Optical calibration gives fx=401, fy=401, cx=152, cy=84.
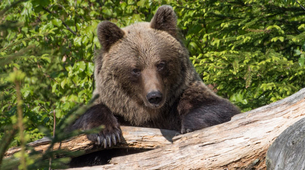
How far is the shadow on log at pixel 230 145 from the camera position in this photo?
3393mm

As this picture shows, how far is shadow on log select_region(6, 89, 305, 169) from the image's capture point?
11.1ft

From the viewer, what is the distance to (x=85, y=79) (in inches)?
295

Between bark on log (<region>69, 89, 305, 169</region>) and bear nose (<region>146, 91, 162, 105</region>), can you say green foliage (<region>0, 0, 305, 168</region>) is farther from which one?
bark on log (<region>69, 89, 305, 169</region>)

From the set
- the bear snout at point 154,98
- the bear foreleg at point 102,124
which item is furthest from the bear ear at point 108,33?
the bear snout at point 154,98

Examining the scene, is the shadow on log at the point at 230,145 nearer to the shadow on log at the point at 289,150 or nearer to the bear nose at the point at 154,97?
the shadow on log at the point at 289,150

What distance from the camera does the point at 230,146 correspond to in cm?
341

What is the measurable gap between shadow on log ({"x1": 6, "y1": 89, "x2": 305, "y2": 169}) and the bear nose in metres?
0.57

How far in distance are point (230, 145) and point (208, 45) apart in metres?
4.30

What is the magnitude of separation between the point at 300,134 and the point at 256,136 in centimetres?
49

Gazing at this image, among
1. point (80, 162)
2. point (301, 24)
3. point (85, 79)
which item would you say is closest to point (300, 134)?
point (80, 162)

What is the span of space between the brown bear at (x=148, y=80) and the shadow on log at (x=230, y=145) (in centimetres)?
61

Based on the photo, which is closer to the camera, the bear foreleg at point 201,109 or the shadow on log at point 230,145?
the shadow on log at point 230,145

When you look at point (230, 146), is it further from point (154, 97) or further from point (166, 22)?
point (166, 22)

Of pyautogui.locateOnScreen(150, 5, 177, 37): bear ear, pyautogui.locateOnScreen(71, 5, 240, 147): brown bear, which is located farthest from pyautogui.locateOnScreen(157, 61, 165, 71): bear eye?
pyautogui.locateOnScreen(150, 5, 177, 37): bear ear
